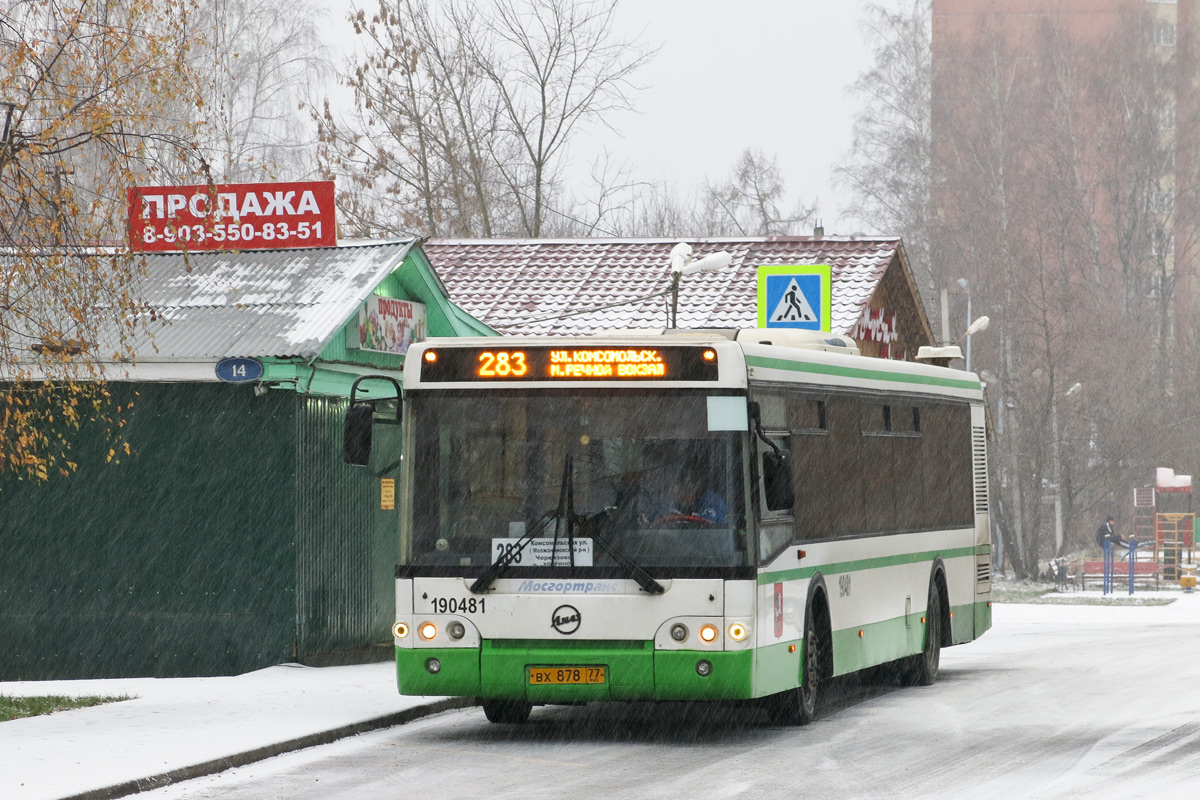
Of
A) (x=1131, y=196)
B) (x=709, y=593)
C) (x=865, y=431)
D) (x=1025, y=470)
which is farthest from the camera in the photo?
(x=1131, y=196)

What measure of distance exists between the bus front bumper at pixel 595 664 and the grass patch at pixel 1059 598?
933 inches

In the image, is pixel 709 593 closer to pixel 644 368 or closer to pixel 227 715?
pixel 644 368

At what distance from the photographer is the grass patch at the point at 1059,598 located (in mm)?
36844

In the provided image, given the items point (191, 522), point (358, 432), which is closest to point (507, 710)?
point (358, 432)

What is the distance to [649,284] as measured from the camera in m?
33.0

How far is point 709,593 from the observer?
510 inches

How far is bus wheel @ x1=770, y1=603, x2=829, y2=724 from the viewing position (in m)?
14.3

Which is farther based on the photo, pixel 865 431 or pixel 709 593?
pixel 865 431

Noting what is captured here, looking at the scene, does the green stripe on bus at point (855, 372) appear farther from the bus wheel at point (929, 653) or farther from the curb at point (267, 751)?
the curb at point (267, 751)

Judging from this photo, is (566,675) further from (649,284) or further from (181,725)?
(649,284)

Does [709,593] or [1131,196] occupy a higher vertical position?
[1131,196]

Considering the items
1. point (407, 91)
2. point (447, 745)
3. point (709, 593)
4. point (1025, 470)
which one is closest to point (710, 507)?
point (709, 593)

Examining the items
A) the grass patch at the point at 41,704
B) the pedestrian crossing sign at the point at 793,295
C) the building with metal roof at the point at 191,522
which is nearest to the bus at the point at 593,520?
the grass patch at the point at 41,704

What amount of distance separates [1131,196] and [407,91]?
1678 inches
